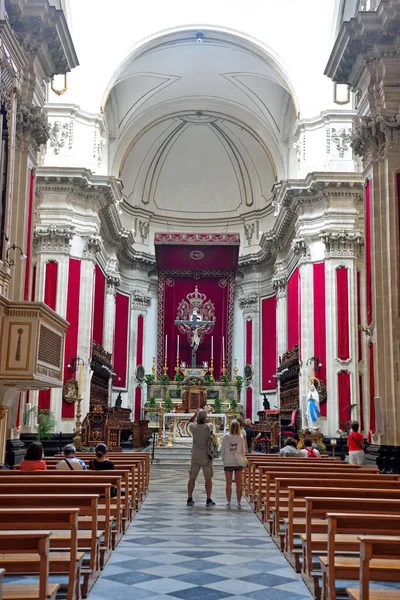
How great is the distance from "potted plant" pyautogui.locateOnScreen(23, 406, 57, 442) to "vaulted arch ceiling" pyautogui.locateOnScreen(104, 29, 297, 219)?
11.2 m

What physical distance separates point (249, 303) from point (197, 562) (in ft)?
85.9

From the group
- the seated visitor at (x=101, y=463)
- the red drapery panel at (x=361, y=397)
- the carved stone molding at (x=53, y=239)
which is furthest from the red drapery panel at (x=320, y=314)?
the seated visitor at (x=101, y=463)

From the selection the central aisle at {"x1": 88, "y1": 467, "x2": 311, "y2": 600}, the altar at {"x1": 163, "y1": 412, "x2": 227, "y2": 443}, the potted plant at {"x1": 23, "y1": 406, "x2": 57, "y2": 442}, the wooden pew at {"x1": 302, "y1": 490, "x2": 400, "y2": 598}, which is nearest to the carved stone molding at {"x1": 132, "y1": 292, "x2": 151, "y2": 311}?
the altar at {"x1": 163, "y1": 412, "x2": 227, "y2": 443}

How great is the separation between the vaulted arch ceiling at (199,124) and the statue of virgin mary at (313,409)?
10.6 metres

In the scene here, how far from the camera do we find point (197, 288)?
106 feet

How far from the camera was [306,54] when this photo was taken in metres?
23.9

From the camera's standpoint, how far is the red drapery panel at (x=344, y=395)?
20703 millimetres

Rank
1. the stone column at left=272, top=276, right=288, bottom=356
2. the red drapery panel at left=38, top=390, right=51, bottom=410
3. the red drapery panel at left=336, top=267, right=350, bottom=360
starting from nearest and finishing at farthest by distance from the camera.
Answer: the red drapery panel at left=38, top=390, right=51, bottom=410 → the red drapery panel at left=336, top=267, right=350, bottom=360 → the stone column at left=272, top=276, right=288, bottom=356

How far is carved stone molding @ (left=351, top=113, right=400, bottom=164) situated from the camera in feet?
43.7

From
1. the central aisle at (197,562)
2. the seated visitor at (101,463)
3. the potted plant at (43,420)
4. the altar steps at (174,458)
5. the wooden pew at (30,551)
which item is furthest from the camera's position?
the altar steps at (174,458)

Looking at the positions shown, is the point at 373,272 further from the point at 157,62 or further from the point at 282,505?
the point at 157,62

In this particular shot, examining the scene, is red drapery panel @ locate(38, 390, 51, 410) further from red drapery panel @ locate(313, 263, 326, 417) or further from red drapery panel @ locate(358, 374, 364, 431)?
red drapery panel @ locate(358, 374, 364, 431)

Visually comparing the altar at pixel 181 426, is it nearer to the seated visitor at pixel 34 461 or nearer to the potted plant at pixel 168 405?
the potted plant at pixel 168 405

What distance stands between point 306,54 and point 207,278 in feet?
38.7
